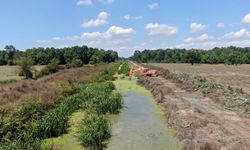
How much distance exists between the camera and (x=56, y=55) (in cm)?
12600

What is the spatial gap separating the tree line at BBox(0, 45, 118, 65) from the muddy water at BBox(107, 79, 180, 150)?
95954mm

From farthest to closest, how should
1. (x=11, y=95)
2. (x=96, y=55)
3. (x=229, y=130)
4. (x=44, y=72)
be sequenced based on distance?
(x=96, y=55), (x=44, y=72), (x=11, y=95), (x=229, y=130)

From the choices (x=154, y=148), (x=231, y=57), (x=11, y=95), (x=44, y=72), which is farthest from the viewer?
(x=231, y=57)

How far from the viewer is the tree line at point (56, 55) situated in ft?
397

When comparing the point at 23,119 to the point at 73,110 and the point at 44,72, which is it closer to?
the point at 73,110

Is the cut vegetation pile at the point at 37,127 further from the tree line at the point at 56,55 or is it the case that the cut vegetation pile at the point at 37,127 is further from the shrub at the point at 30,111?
the tree line at the point at 56,55

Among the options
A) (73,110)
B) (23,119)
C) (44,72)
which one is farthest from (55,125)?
(44,72)

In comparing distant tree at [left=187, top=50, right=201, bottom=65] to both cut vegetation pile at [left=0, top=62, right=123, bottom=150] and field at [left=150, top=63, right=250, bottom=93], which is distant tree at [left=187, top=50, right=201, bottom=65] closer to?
field at [left=150, top=63, right=250, bottom=93]

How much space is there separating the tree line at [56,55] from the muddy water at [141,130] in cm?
9595

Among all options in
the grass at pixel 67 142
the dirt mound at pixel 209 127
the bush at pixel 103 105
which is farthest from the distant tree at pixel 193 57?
the grass at pixel 67 142

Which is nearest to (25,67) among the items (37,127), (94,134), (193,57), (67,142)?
(37,127)

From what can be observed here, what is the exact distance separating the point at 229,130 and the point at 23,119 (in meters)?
9.70

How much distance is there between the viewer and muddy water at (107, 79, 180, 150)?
13.3m

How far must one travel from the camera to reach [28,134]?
43.2 feet
